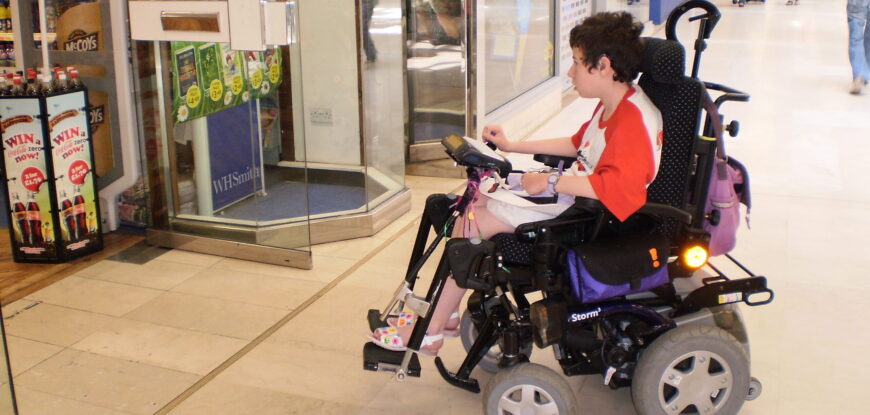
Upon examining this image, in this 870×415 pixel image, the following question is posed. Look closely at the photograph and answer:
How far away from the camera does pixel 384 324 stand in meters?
2.50

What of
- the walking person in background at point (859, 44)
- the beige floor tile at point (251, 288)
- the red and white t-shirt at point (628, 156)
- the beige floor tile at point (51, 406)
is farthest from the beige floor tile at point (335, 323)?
the walking person in background at point (859, 44)

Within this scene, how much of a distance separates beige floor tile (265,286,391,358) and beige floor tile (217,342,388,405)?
0.05 m

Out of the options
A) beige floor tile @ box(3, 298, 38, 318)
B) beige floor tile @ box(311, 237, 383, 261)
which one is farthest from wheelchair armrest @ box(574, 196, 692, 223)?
beige floor tile @ box(3, 298, 38, 318)

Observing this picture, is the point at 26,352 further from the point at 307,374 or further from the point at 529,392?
the point at 529,392

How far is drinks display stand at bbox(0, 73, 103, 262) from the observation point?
353 centimetres

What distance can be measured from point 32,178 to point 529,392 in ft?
7.79

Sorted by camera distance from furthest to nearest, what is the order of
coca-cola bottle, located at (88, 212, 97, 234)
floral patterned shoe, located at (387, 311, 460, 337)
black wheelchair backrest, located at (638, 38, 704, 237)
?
coca-cola bottle, located at (88, 212, 97, 234) → floral patterned shoe, located at (387, 311, 460, 337) → black wheelchair backrest, located at (638, 38, 704, 237)

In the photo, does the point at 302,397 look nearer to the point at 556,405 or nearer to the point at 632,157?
the point at 556,405

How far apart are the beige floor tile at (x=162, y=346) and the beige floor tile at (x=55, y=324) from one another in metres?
0.06

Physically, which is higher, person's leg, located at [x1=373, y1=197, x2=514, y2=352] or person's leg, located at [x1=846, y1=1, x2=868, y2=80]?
person's leg, located at [x1=846, y1=1, x2=868, y2=80]

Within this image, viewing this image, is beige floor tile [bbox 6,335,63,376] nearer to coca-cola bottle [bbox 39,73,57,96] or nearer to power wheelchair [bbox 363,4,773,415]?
coca-cola bottle [bbox 39,73,57,96]

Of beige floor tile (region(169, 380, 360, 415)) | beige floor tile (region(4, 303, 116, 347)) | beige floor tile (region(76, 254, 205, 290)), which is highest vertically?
beige floor tile (region(76, 254, 205, 290))

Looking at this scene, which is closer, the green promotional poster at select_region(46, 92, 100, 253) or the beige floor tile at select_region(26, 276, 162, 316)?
the beige floor tile at select_region(26, 276, 162, 316)

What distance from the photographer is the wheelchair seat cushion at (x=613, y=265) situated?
2260 millimetres
